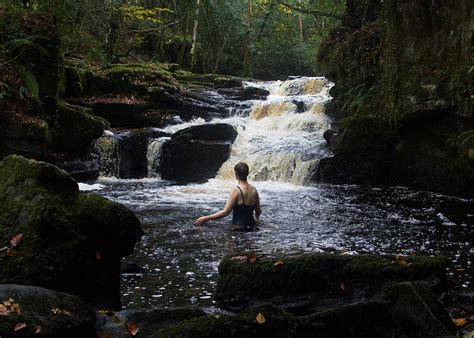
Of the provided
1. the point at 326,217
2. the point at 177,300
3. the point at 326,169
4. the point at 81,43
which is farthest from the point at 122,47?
the point at 177,300

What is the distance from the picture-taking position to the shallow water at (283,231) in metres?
5.41

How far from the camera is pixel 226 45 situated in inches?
1310

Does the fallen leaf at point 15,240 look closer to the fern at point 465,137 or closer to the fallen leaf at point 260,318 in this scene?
the fallen leaf at point 260,318

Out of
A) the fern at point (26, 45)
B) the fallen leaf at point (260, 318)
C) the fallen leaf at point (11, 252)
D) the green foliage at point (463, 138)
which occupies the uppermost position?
the fern at point (26, 45)

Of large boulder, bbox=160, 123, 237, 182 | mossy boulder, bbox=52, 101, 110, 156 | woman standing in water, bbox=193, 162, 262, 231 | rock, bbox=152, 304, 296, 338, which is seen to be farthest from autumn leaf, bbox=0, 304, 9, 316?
large boulder, bbox=160, 123, 237, 182

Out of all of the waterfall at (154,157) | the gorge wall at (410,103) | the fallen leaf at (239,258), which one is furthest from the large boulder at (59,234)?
the waterfall at (154,157)

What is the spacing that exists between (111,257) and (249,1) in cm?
2848

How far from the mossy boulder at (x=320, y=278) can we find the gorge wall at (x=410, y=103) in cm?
564

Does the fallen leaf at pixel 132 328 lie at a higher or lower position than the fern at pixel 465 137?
lower

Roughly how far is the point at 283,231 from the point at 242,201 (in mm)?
897

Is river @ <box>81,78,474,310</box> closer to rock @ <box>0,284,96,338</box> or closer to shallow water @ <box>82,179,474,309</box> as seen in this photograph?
shallow water @ <box>82,179,474,309</box>

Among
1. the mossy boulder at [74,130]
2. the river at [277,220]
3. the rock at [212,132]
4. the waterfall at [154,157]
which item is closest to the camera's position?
the river at [277,220]

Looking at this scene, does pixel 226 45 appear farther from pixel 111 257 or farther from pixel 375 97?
pixel 111 257

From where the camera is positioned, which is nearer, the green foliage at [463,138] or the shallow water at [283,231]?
the shallow water at [283,231]
